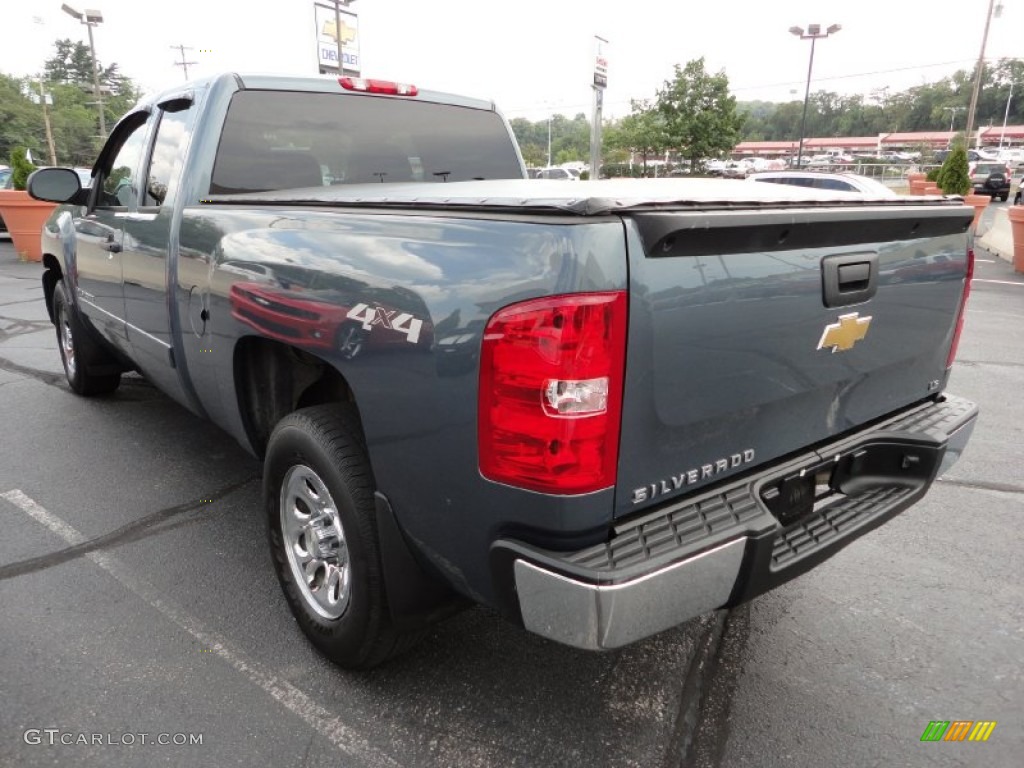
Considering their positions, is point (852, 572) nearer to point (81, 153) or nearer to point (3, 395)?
point (3, 395)

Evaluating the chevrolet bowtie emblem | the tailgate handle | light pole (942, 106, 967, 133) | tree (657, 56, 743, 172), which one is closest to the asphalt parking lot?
the chevrolet bowtie emblem

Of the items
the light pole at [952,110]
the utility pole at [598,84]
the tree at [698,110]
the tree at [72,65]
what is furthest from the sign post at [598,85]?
the light pole at [952,110]

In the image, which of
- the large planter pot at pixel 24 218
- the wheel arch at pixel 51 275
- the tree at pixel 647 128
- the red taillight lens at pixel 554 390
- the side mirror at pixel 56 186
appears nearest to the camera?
the red taillight lens at pixel 554 390

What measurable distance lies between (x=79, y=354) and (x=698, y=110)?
3508 centimetres

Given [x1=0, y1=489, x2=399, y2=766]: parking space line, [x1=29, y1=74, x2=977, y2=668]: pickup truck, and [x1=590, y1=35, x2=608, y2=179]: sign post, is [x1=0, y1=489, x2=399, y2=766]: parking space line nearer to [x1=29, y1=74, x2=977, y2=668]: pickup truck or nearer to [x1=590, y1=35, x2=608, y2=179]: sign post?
[x1=29, y1=74, x2=977, y2=668]: pickup truck

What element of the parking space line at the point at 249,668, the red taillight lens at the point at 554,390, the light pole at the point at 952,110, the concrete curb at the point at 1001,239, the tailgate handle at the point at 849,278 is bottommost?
the parking space line at the point at 249,668

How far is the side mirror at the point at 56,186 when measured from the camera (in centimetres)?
428

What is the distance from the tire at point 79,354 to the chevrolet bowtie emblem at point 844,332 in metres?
4.59

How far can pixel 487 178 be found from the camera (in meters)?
4.14

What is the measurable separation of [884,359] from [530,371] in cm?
136

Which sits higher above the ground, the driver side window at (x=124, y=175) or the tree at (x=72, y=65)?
the tree at (x=72, y=65)

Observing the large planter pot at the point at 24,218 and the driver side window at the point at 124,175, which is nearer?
the driver side window at the point at 124,175

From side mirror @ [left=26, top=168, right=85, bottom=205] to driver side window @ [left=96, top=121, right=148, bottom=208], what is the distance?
0.21 metres

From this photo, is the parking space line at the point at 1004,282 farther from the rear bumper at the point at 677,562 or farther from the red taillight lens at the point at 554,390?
the red taillight lens at the point at 554,390
